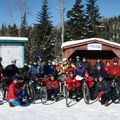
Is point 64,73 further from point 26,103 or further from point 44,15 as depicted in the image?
point 44,15

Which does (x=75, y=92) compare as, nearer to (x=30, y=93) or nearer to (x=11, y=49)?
(x=30, y=93)

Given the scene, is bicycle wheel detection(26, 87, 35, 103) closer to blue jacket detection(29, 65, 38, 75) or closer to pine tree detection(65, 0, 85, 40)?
blue jacket detection(29, 65, 38, 75)

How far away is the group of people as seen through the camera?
12.2 meters

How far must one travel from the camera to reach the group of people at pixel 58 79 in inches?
479

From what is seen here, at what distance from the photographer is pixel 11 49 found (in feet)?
56.5

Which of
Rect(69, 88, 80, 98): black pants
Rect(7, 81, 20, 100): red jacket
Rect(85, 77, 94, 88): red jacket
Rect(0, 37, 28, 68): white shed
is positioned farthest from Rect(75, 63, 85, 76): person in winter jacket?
Rect(0, 37, 28, 68): white shed

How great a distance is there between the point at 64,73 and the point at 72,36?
2767 centimetres

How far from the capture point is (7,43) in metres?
17.2

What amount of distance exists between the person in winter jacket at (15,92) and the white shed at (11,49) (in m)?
4.98

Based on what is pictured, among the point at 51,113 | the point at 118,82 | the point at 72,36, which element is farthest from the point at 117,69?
the point at 72,36

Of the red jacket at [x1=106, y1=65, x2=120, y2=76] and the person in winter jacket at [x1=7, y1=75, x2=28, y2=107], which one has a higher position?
the red jacket at [x1=106, y1=65, x2=120, y2=76]

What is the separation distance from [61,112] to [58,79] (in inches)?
104

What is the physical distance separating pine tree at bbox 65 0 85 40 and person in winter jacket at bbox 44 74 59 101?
2857 centimetres

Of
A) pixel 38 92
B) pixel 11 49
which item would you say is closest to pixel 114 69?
pixel 38 92
